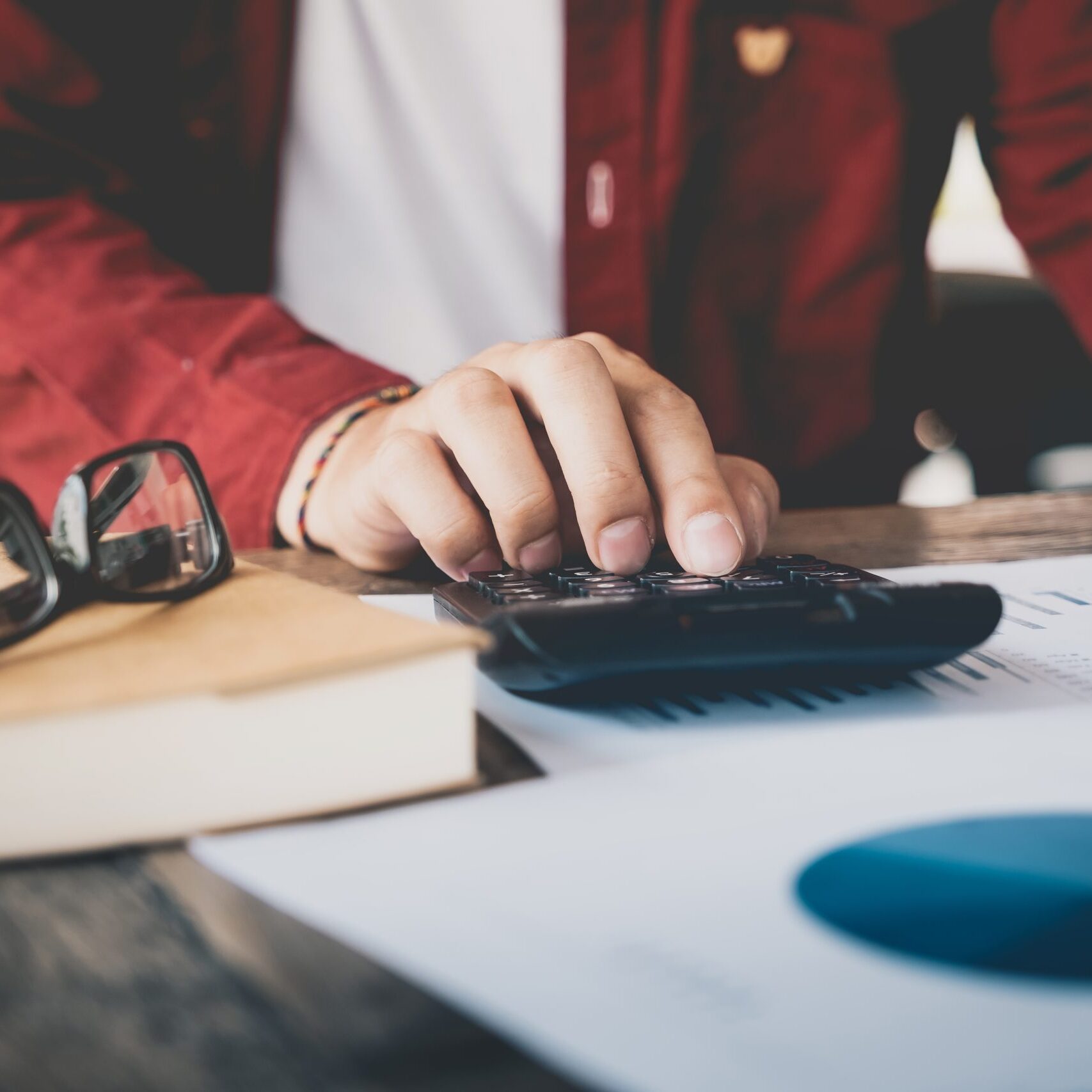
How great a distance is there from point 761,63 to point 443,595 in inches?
31.1

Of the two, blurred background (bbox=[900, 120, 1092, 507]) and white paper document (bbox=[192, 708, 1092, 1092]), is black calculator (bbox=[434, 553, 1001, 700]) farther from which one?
blurred background (bbox=[900, 120, 1092, 507])

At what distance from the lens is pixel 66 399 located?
74 centimetres

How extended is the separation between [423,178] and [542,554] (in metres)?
0.70

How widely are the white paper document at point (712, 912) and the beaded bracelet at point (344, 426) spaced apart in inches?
15.4

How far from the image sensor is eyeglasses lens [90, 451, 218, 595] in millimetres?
287

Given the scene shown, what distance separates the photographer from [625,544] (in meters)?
0.38

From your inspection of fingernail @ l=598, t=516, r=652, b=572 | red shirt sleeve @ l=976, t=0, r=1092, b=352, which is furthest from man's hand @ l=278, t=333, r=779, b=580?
red shirt sleeve @ l=976, t=0, r=1092, b=352

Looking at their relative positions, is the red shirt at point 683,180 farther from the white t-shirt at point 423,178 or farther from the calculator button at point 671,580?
the calculator button at point 671,580

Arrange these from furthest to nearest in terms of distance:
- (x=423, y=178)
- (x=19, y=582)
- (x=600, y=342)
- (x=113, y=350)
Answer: (x=423, y=178) < (x=113, y=350) < (x=600, y=342) < (x=19, y=582)

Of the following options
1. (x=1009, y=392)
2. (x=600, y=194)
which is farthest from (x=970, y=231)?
(x=600, y=194)

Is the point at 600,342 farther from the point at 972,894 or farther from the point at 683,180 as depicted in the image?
the point at 683,180

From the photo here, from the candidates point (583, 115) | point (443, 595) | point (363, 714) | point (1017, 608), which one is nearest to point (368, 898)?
point (363, 714)

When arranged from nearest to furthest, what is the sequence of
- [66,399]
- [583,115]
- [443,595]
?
[443,595] < [66,399] < [583,115]

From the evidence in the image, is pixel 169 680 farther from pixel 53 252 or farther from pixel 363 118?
pixel 363 118
